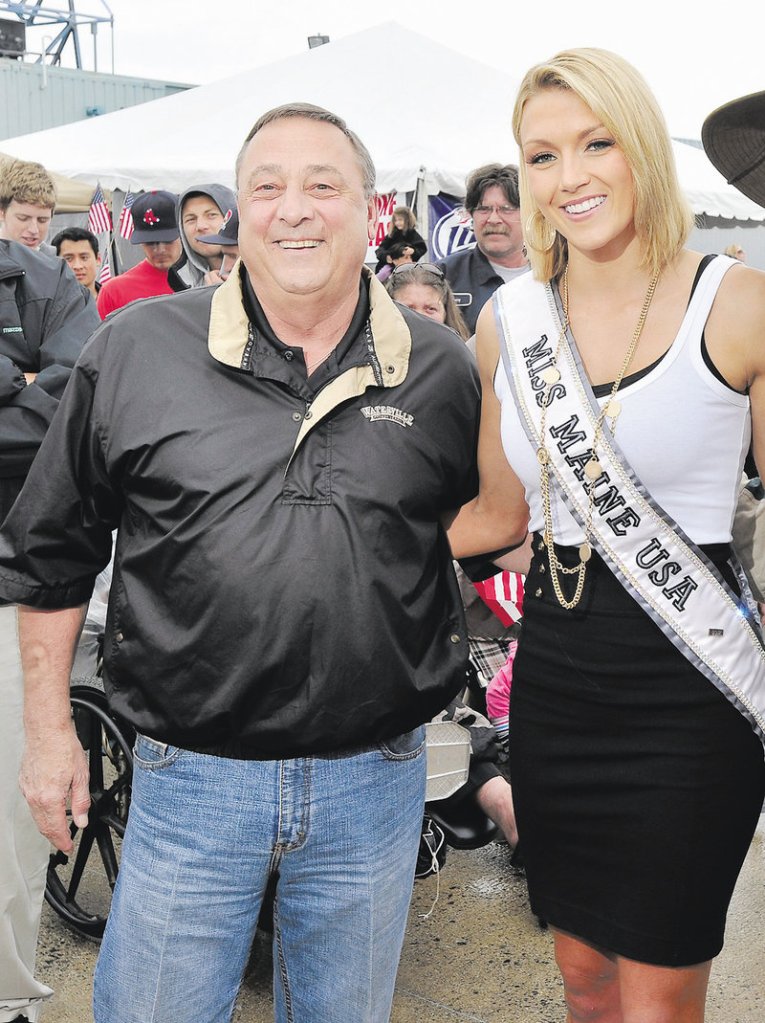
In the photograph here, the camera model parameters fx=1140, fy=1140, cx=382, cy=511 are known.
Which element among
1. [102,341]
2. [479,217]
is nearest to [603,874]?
[102,341]

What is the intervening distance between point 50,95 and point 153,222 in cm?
1540

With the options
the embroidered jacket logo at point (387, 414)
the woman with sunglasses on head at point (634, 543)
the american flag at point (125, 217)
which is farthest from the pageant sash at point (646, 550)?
the american flag at point (125, 217)

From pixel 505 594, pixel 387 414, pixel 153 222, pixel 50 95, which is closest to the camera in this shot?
pixel 387 414

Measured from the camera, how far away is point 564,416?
2.06m

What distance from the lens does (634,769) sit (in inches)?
79.0

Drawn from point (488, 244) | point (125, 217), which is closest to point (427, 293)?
point (488, 244)

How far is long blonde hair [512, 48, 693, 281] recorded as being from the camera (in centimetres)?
196

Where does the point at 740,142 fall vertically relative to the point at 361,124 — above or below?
below

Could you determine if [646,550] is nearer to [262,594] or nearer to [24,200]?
[262,594]

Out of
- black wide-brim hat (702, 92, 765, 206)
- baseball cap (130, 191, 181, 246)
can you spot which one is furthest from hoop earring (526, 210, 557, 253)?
baseball cap (130, 191, 181, 246)

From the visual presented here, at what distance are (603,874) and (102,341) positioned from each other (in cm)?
129

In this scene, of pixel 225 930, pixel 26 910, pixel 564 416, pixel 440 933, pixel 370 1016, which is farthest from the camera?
pixel 440 933

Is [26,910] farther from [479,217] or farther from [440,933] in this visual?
[479,217]

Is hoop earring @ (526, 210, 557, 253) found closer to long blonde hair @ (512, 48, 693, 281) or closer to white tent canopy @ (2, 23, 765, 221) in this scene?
long blonde hair @ (512, 48, 693, 281)
